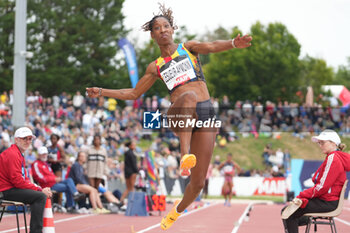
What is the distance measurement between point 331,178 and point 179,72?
2.20 meters

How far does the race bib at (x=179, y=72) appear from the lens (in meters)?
6.50

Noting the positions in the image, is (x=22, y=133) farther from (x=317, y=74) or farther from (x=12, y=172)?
(x=317, y=74)

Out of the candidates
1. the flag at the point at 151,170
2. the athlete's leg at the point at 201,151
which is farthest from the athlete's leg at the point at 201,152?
the flag at the point at 151,170

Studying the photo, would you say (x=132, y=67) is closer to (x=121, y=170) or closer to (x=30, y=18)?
(x=121, y=170)

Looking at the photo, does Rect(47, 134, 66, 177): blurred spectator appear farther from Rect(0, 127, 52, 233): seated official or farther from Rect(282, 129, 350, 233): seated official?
Rect(282, 129, 350, 233): seated official

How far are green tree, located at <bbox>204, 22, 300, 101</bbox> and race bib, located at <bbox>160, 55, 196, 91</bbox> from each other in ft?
144

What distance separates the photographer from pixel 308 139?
3734cm

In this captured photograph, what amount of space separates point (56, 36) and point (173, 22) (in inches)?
1469

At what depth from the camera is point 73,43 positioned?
42906mm

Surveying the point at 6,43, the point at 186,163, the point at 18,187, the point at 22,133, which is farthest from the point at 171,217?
the point at 6,43

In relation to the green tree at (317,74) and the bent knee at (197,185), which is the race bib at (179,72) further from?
the green tree at (317,74)

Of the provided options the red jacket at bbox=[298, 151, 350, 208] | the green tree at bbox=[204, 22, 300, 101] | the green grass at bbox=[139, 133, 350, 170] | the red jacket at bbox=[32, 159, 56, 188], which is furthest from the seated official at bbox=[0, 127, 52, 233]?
the green tree at bbox=[204, 22, 300, 101]

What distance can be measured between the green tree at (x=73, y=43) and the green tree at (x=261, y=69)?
1000cm

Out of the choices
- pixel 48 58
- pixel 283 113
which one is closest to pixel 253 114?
pixel 283 113
